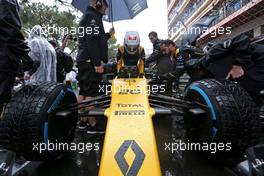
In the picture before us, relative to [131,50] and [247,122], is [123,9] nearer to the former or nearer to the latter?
[131,50]

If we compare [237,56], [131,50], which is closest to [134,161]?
[237,56]

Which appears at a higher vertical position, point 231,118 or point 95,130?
point 231,118

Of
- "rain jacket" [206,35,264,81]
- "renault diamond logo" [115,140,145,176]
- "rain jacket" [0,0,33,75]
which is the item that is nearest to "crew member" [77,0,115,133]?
"rain jacket" [206,35,264,81]

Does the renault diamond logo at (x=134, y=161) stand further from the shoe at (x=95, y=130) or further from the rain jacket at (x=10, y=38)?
the shoe at (x=95, y=130)

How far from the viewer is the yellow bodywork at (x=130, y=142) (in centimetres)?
212

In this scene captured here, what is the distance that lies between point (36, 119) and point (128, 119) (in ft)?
2.72

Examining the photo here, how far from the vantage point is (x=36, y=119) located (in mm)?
2793

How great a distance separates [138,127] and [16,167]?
1.28 m

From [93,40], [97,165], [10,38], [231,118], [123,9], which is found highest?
[123,9]

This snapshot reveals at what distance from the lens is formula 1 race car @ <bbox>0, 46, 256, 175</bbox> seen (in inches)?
93.0

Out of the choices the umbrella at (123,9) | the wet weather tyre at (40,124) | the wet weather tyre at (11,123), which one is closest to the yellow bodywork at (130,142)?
the wet weather tyre at (40,124)

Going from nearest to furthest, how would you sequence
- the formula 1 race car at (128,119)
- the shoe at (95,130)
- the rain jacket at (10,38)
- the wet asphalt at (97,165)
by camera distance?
the formula 1 race car at (128,119) → the rain jacket at (10,38) → the wet asphalt at (97,165) → the shoe at (95,130)

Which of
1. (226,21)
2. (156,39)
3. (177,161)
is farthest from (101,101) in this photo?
(226,21)

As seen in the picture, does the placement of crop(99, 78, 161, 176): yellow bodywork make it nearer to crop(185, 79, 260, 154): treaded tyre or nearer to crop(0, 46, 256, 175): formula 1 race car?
crop(0, 46, 256, 175): formula 1 race car
